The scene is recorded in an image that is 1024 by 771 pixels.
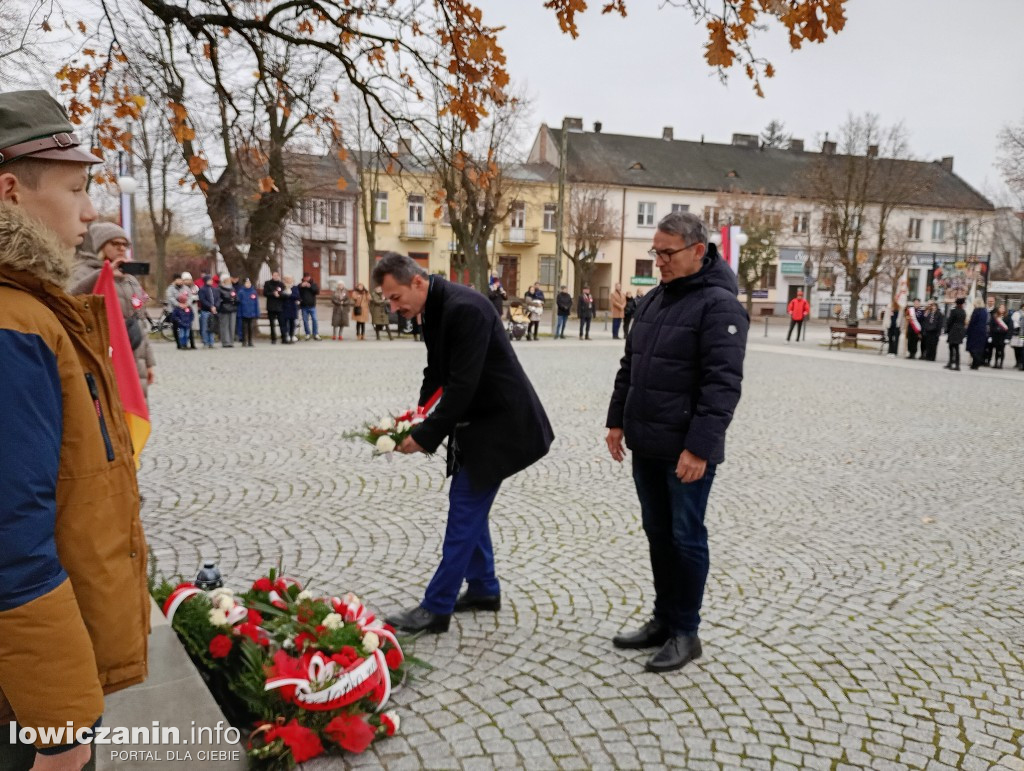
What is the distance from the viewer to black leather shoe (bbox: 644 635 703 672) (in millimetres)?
3438

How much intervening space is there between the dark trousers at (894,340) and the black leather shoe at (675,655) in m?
22.7

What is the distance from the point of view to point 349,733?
2707 mm

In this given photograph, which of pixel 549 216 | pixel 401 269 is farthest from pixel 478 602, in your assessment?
pixel 549 216

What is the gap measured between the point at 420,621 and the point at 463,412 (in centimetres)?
105

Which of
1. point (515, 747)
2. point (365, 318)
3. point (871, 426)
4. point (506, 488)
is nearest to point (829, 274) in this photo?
point (365, 318)

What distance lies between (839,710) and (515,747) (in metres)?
1.36

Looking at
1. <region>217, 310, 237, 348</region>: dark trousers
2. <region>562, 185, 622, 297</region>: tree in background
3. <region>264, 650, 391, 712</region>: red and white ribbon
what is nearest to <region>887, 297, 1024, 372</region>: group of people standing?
<region>217, 310, 237, 348</region>: dark trousers

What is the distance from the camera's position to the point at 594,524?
18.4 ft

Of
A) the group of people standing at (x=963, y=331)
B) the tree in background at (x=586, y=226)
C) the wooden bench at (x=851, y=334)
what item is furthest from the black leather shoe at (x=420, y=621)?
the tree in background at (x=586, y=226)

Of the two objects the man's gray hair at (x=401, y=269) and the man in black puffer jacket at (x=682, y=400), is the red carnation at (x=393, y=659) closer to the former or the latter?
the man in black puffer jacket at (x=682, y=400)

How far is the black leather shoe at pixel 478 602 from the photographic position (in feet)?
13.3

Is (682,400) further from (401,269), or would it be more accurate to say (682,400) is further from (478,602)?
(478,602)

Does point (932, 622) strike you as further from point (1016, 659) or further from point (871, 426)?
point (871, 426)

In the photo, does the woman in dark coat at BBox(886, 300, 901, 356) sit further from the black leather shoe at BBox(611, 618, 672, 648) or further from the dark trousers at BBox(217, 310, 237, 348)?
the black leather shoe at BBox(611, 618, 672, 648)
